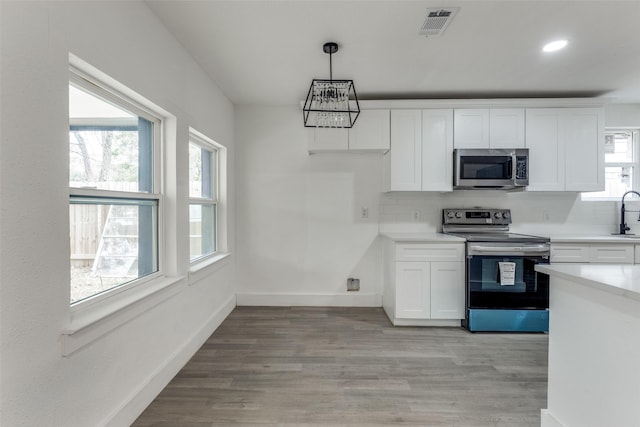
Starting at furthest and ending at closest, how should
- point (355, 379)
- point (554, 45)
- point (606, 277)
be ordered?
point (554, 45) < point (355, 379) < point (606, 277)

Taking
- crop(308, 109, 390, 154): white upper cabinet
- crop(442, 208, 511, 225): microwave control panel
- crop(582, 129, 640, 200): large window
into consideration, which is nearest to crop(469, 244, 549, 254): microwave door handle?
crop(442, 208, 511, 225): microwave control panel

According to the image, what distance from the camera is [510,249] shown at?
2924mm

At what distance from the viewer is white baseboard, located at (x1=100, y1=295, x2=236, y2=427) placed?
1607 mm

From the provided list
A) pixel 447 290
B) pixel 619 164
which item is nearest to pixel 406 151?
pixel 447 290

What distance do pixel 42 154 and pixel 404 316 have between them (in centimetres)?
304

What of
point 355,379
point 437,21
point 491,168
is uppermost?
point 437,21

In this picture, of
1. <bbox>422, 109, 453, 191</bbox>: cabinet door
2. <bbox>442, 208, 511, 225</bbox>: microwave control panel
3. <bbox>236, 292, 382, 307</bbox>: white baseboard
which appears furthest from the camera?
<bbox>236, 292, 382, 307</bbox>: white baseboard

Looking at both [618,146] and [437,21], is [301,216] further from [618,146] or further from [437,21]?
[618,146]

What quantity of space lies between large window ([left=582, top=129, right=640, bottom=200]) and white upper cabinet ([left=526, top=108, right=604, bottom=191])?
0.48 m

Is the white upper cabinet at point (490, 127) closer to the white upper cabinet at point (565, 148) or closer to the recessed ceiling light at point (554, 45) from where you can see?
the white upper cabinet at point (565, 148)

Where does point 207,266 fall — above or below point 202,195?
below

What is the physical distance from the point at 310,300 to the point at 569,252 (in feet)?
9.39

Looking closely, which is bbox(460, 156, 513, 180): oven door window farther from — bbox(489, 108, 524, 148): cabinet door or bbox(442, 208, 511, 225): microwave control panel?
bbox(442, 208, 511, 225): microwave control panel

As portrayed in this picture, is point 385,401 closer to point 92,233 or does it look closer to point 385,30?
point 92,233
